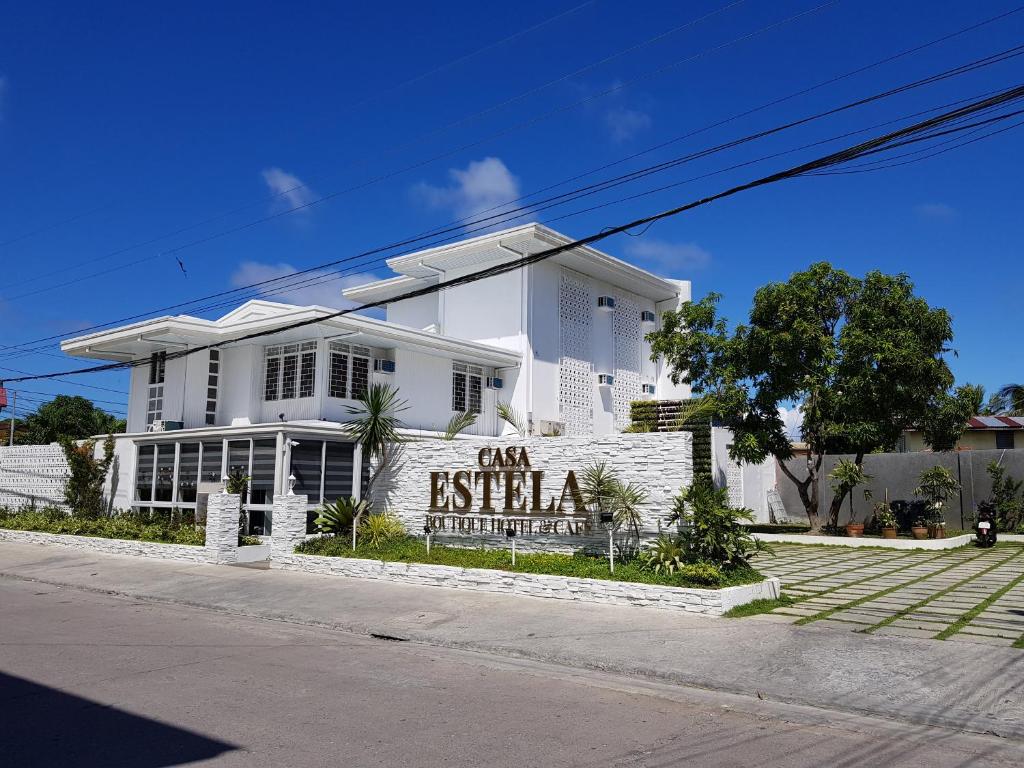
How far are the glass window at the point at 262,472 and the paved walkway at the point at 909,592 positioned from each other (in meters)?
10.8

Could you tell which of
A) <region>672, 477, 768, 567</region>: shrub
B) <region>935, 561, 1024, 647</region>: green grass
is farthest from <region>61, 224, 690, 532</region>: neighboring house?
<region>935, 561, 1024, 647</region>: green grass

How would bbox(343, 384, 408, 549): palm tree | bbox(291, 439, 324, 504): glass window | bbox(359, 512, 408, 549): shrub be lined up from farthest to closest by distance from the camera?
bbox(291, 439, 324, 504): glass window, bbox(343, 384, 408, 549): palm tree, bbox(359, 512, 408, 549): shrub

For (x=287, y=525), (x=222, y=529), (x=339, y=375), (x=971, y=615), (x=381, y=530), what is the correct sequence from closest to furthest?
(x=971, y=615), (x=381, y=530), (x=287, y=525), (x=222, y=529), (x=339, y=375)

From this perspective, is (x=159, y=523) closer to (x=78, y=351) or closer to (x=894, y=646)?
(x=78, y=351)

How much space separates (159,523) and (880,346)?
61.5ft

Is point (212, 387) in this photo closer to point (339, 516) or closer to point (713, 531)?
point (339, 516)

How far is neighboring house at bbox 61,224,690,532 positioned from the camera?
18.5 meters

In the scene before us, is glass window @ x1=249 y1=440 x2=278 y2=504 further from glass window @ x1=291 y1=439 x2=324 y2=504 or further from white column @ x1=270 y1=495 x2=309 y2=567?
white column @ x1=270 y1=495 x2=309 y2=567

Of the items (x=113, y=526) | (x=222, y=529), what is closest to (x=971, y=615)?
(x=222, y=529)

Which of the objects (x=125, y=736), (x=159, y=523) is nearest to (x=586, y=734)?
(x=125, y=736)

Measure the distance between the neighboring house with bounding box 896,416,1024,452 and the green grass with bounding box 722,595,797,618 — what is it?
83.5 feet

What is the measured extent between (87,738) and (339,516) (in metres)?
10.8

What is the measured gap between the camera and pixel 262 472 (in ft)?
58.4

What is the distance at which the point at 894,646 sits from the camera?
332 inches
